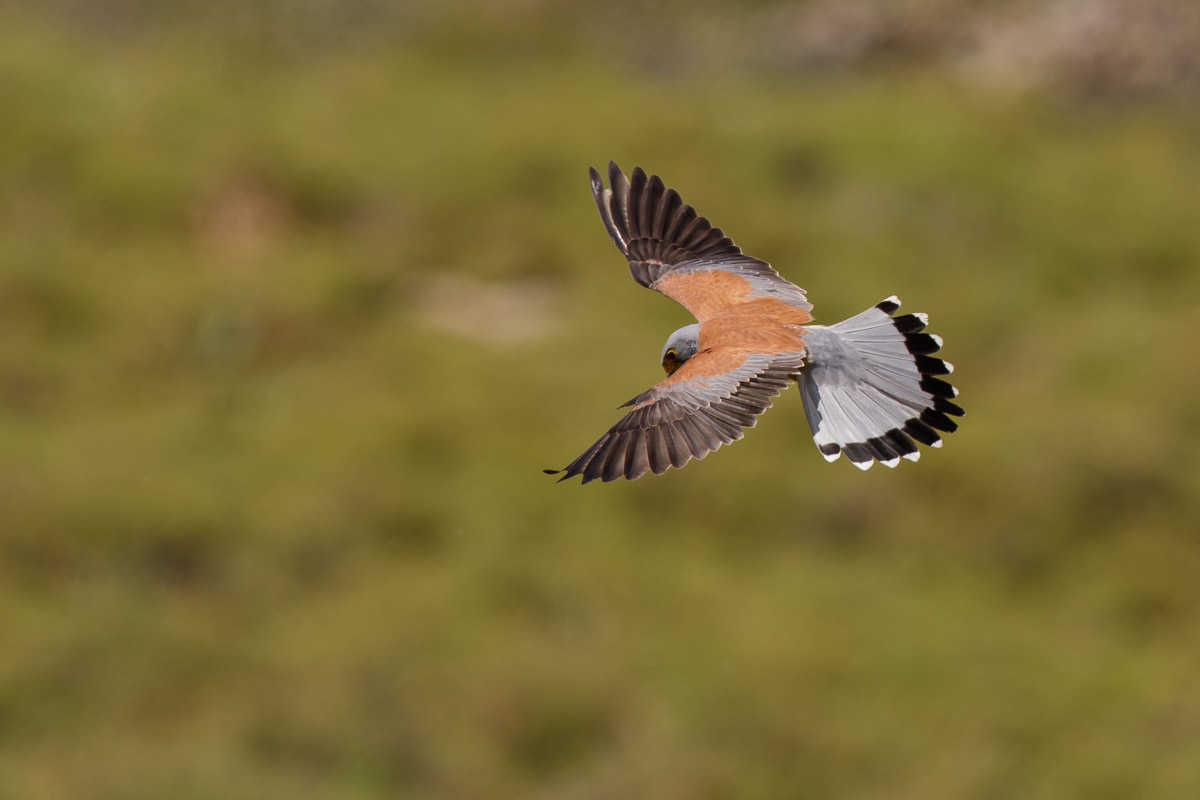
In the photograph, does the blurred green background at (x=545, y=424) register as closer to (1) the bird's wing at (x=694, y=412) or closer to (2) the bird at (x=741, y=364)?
(2) the bird at (x=741, y=364)

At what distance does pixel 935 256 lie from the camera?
1556cm

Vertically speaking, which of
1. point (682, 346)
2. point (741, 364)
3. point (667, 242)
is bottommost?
point (741, 364)

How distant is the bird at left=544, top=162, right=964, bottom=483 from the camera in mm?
4098

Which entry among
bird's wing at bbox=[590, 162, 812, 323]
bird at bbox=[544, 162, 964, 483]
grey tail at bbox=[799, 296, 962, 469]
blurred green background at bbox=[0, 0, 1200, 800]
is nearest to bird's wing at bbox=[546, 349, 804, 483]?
bird at bbox=[544, 162, 964, 483]

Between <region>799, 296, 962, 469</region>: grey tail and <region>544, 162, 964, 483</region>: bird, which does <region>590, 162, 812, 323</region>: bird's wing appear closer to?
<region>544, 162, 964, 483</region>: bird

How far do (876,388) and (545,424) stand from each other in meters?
8.84

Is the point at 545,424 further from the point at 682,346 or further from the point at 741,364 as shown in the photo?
the point at 741,364

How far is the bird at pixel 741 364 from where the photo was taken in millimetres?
4098

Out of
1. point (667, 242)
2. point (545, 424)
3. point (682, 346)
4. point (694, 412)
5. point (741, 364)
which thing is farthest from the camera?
point (545, 424)

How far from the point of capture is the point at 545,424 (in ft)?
43.5

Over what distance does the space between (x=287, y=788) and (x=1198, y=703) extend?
649 cm

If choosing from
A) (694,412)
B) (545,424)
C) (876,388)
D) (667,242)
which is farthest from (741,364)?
(545,424)

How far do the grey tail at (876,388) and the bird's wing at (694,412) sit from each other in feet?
0.71

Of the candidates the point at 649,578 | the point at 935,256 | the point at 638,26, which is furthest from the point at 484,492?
the point at 638,26
